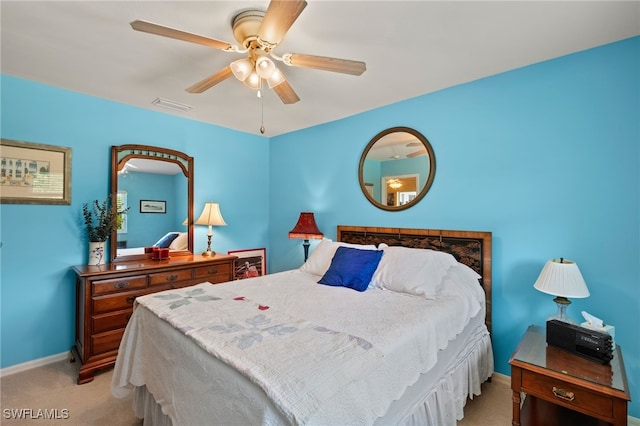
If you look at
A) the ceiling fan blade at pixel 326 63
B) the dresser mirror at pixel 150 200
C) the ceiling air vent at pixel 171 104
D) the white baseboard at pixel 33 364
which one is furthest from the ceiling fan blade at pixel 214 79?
the white baseboard at pixel 33 364

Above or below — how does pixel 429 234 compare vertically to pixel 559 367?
above

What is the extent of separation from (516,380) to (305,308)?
1.27 m

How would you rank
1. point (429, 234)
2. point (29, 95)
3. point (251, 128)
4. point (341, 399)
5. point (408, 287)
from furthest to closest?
point (251, 128) < point (429, 234) < point (29, 95) < point (408, 287) < point (341, 399)

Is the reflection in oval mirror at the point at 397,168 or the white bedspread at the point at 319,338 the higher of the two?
the reflection in oval mirror at the point at 397,168

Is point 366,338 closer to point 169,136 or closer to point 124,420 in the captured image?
point 124,420

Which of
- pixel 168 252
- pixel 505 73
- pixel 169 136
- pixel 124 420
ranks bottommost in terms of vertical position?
pixel 124 420

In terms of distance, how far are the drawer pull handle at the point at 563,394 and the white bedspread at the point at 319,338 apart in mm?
526

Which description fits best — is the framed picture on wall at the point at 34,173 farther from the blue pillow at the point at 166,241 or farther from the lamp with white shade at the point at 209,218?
the lamp with white shade at the point at 209,218

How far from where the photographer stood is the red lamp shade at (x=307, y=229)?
3568 mm

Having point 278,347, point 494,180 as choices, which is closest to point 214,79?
point 278,347

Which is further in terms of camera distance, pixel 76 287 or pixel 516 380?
pixel 76 287

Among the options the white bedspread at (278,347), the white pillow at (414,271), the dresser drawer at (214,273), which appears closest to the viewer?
the white bedspread at (278,347)

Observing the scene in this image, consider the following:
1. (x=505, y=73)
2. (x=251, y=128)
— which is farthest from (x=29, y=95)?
(x=505, y=73)

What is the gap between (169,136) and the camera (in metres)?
3.51
